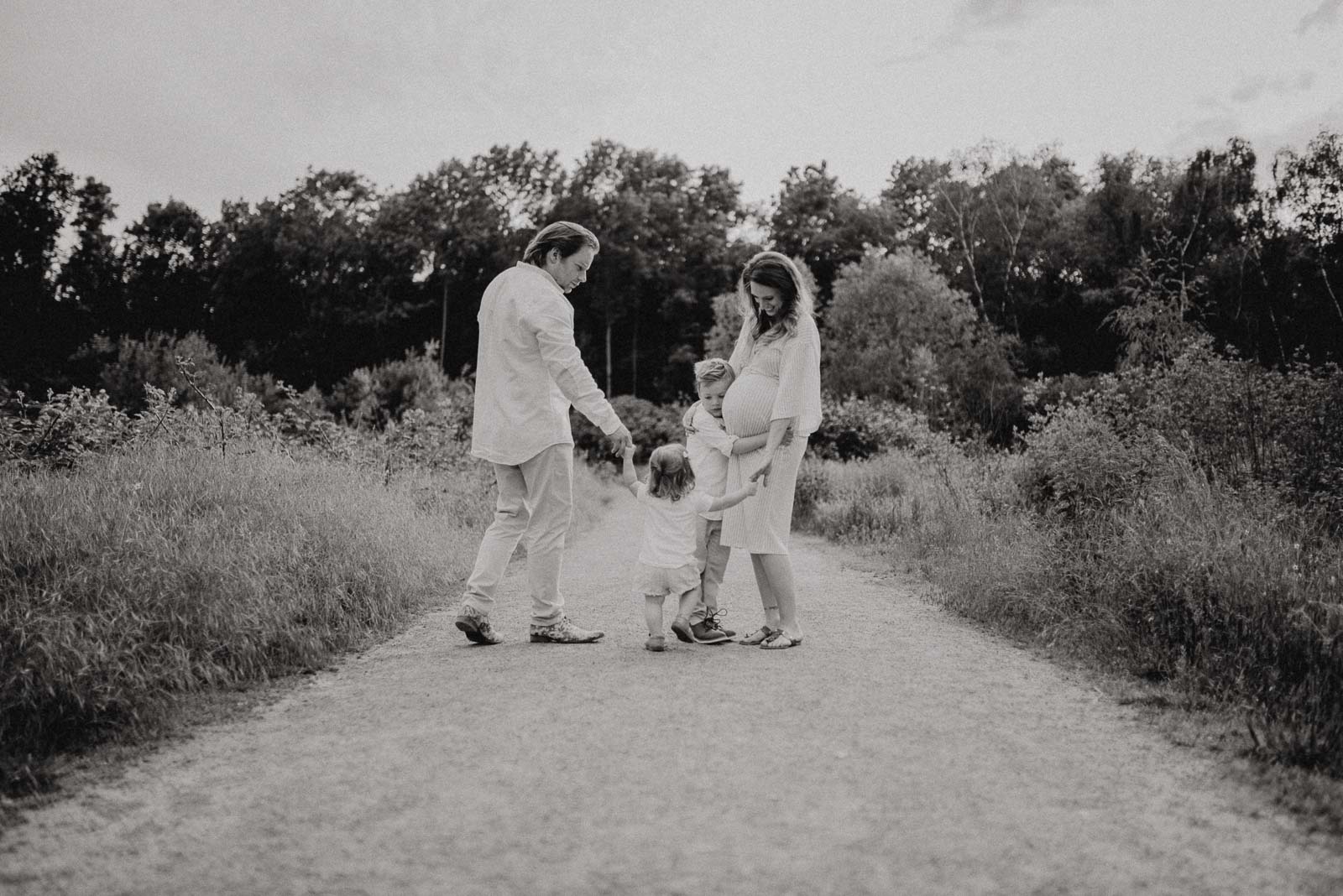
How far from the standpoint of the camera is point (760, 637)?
546 cm

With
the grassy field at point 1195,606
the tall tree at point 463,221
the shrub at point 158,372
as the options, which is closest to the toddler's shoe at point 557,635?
the grassy field at point 1195,606

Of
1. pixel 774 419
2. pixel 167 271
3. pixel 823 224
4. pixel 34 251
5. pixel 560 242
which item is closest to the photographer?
pixel 774 419

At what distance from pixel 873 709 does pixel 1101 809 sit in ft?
3.75

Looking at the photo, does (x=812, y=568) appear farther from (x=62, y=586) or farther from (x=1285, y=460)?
(x=62, y=586)

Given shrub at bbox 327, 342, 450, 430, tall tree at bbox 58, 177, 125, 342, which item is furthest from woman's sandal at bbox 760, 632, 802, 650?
tall tree at bbox 58, 177, 125, 342

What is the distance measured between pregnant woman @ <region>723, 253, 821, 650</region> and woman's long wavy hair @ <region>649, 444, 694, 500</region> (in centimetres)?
38

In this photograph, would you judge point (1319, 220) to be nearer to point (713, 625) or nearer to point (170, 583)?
point (713, 625)

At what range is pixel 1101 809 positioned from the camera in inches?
116

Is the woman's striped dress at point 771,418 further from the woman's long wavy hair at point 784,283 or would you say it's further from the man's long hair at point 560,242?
the man's long hair at point 560,242

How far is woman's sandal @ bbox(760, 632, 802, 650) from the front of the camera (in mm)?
5262

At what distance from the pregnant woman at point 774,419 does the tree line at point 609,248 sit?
3525 cm

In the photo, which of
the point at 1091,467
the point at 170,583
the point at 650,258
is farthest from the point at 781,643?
the point at 650,258

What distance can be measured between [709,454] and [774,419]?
1.64 feet

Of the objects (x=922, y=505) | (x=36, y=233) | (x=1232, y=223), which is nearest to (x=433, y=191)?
(x=36, y=233)
